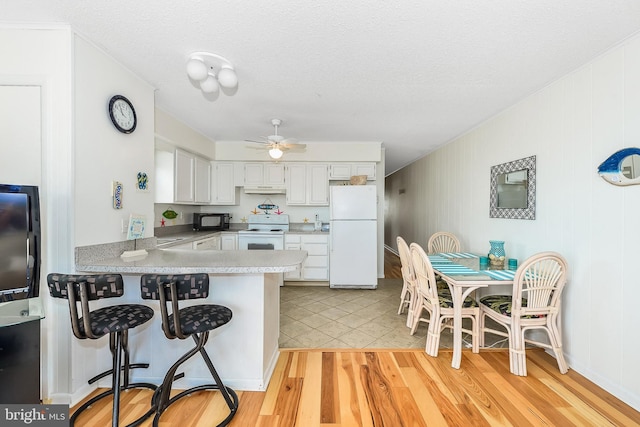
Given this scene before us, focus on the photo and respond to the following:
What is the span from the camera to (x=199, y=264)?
167 cm

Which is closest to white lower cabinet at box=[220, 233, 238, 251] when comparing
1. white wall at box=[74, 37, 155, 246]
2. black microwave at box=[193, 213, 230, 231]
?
black microwave at box=[193, 213, 230, 231]

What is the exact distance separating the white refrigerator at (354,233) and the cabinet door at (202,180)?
201cm

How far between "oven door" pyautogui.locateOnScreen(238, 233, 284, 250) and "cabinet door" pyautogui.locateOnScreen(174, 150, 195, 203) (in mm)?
956

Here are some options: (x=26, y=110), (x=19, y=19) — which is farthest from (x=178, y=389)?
(x=19, y=19)

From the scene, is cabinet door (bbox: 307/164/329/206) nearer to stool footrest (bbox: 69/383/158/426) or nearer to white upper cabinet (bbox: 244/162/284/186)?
white upper cabinet (bbox: 244/162/284/186)

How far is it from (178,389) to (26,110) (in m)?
2.07

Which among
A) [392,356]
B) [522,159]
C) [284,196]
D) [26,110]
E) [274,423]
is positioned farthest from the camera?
[284,196]

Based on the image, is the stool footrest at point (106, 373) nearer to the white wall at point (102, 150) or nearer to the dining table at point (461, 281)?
the white wall at point (102, 150)

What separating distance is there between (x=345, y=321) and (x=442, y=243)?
6.05ft

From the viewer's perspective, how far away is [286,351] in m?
2.41

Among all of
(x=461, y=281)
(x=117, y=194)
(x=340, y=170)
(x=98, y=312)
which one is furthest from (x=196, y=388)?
(x=340, y=170)

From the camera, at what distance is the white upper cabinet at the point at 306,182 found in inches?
182

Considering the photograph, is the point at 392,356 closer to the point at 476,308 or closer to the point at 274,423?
the point at 476,308

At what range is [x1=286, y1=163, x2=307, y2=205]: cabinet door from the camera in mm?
4637
